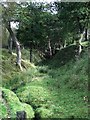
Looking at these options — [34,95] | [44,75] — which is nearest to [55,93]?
[34,95]

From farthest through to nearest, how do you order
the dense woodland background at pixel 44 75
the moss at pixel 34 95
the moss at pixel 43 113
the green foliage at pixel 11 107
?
the moss at pixel 34 95
the dense woodland background at pixel 44 75
the moss at pixel 43 113
the green foliage at pixel 11 107

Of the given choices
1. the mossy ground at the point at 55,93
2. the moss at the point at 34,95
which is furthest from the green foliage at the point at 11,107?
the moss at the point at 34,95

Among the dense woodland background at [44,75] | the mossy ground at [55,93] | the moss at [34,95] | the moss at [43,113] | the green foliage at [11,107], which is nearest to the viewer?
the green foliage at [11,107]

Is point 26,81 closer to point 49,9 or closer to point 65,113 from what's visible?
point 65,113

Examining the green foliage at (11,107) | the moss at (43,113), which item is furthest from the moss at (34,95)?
the moss at (43,113)

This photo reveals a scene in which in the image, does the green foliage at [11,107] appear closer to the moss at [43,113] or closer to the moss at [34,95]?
the moss at [43,113]

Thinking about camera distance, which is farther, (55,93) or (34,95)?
(55,93)

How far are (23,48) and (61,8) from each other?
64.4ft

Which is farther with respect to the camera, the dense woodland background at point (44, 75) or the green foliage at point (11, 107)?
the dense woodland background at point (44, 75)

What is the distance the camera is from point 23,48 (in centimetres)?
5262

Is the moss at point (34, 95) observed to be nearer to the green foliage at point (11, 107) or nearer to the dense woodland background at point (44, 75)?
the dense woodland background at point (44, 75)

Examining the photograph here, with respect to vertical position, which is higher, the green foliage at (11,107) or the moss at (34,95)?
the green foliage at (11,107)

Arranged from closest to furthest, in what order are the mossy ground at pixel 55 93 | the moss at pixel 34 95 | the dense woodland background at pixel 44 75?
the mossy ground at pixel 55 93
the dense woodland background at pixel 44 75
the moss at pixel 34 95

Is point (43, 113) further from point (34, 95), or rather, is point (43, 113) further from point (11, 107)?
point (34, 95)
